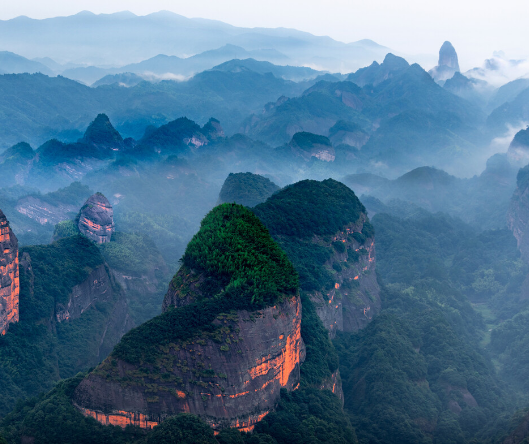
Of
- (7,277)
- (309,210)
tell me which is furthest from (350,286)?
(7,277)

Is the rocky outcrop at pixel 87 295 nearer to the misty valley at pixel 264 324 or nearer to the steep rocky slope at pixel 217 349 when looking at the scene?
the misty valley at pixel 264 324

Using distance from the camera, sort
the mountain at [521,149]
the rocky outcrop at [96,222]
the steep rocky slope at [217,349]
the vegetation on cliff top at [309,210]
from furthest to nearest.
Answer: the mountain at [521,149], the rocky outcrop at [96,222], the vegetation on cliff top at [309,210], the steep rocky slope at [217,349]

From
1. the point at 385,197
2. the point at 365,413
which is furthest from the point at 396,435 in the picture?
Result: the point at 385,197

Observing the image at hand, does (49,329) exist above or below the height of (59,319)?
above

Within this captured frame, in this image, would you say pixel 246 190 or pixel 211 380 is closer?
pixel 211 380

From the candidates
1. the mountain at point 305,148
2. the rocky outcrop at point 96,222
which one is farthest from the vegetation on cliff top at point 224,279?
the mountain at point 305,148

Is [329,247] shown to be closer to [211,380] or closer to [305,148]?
[211,380]
